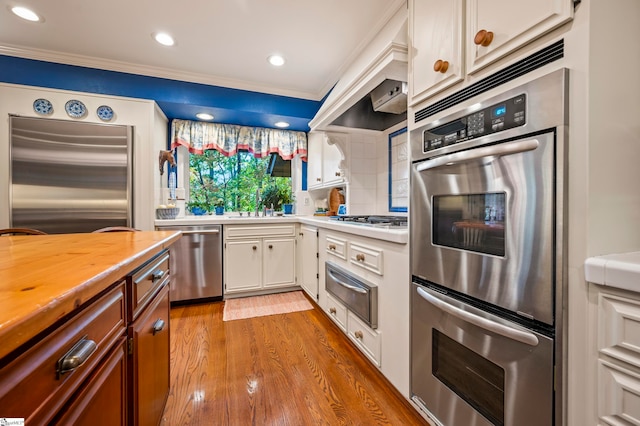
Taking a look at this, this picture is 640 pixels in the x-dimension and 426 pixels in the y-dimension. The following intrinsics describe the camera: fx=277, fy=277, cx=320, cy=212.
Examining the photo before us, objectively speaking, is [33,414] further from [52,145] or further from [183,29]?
[52,145]

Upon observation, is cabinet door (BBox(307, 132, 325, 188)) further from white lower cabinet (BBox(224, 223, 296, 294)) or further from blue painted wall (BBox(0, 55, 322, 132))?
white lower cabinet (BBox(224, 223, 296, 294))

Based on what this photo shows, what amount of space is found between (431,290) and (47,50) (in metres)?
3.61

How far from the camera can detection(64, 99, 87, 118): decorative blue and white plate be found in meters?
2.51

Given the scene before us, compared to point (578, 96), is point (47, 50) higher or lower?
higher

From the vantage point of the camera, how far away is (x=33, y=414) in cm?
43

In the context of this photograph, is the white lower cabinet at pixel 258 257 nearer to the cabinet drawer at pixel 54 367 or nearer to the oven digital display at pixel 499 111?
the cabinet drawer at pixel 54 367

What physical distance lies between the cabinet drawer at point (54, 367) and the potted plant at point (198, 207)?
9.52 feet

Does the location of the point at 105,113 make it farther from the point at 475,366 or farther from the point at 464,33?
the point at 475,366

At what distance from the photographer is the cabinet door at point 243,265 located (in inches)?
119

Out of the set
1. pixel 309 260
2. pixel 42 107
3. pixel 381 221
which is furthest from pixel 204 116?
pixel 381 221

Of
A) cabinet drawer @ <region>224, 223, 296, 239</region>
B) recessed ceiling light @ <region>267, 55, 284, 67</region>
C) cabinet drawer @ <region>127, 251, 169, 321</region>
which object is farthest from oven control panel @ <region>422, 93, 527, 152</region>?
cabinet drawer @ <region>224, 223, 296, 239</region>

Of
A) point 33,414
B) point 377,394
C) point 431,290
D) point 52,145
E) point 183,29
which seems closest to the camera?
point 33,414

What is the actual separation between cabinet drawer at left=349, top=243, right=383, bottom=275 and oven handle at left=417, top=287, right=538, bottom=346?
40 centimetres

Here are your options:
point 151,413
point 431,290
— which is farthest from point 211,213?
point 431,290
